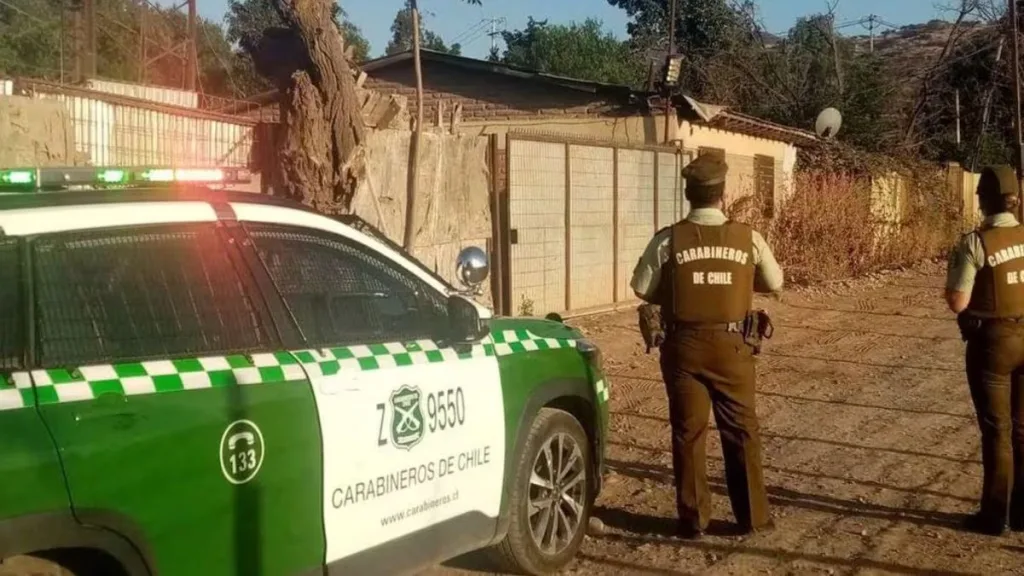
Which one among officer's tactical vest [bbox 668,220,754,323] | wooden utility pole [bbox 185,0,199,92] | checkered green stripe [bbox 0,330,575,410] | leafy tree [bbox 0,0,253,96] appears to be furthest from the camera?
leafy tree [bbox 0,0,253,96]

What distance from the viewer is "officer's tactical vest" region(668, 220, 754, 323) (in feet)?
18.6

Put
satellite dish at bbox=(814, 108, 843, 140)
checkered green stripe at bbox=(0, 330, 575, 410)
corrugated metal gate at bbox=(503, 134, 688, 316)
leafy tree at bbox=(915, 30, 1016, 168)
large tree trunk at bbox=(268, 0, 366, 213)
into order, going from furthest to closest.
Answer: leafy tree at bbox=(915, 30, 1016, 168)
satellite dish at bbox=(814, 108, 843, 140)
corrugated metal gate at bbox=(503, 134, 688, 316)
large tree trunk at bbox=(268, 0, 366, 213)
checkered green stripe at bbox=(0, 330, 575, 410)

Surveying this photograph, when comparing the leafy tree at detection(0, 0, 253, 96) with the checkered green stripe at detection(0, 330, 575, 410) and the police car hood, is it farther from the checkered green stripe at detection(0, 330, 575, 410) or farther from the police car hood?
the checkered green stripe at detection(0, 330, 575, 410)

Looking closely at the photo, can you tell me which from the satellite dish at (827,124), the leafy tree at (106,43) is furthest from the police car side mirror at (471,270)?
the leafy tree at (106,43)

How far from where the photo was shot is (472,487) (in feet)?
15.9

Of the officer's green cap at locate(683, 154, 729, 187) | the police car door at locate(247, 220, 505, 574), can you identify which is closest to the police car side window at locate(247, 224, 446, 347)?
the police car door at locate(247, 220, 505, 574)

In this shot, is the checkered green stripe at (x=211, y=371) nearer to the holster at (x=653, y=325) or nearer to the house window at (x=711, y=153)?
the holster at (x=653, y=325)

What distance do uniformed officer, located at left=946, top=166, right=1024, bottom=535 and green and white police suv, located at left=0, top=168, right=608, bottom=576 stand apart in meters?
2.26

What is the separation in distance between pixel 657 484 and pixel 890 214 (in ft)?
59.5

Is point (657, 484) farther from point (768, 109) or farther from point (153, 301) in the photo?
point (768, 109)

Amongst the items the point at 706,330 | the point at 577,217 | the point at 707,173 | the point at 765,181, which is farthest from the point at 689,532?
the point at 765,181

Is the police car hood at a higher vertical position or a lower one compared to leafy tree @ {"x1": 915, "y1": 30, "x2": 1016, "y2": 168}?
lower

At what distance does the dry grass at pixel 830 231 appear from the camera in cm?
1883

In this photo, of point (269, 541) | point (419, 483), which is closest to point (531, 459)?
point (419, 483)
